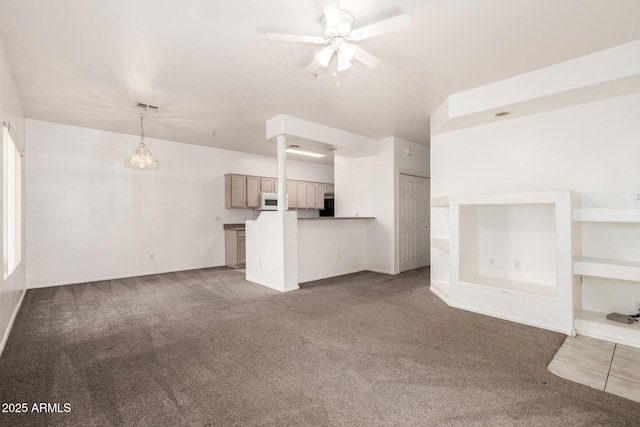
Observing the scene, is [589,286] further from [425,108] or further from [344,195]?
[344,195]

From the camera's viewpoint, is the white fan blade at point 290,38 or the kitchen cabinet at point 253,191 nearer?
the white fan blade at point 290,38

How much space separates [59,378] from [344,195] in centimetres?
544

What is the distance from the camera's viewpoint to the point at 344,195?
679 centimetres

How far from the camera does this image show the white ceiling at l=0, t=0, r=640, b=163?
2.27 m

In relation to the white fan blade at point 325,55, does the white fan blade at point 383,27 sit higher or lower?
higher

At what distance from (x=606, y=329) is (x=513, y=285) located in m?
0.88

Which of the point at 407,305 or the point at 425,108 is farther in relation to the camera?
the point at 425,108

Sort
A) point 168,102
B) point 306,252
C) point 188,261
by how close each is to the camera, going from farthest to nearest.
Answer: point 188,261, point 306,252, point 168,102

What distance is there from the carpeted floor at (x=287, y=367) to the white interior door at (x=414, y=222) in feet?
7.29

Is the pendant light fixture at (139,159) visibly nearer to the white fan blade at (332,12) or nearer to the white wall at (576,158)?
the white fan blade at (332,12)

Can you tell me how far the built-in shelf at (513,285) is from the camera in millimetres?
3295

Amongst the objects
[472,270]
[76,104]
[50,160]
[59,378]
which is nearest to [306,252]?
[472,270]

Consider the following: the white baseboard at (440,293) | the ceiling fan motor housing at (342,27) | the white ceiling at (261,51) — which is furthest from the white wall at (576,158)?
the ceiling fan motor housing at (342,27)

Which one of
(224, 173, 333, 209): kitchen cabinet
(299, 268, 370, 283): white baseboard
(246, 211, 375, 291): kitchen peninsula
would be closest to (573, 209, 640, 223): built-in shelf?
(246, 211, 375, 291): kitchen peninsula
